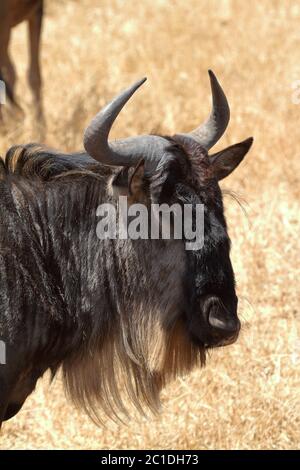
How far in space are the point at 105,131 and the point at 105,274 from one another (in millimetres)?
574

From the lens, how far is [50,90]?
10.2 m

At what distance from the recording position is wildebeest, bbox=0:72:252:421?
4004 mm

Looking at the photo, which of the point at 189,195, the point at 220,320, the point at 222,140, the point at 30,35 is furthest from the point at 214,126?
the point at 30,35

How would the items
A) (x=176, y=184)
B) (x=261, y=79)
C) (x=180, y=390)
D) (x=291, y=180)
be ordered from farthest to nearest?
1. (x=261, y=79)
2. (x=291, y=180)
3. (x=180, y=390)
4. (x=176, y=184)

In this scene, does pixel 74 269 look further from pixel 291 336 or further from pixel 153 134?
pixel 291 336

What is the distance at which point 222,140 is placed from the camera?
8594mm

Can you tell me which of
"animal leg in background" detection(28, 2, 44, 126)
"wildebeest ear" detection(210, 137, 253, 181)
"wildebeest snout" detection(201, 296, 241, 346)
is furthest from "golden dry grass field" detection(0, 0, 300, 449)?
"wildebeest snout" detection(201, 296, 241, 346)

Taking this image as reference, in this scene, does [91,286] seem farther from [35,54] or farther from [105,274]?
[35,54]

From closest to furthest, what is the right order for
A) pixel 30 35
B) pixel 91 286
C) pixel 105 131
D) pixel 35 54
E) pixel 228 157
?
pixel 105 131, pixel 91 286, pixel 228 157, pixel 35 54, pixel 30 35

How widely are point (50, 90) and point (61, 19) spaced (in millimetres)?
2900

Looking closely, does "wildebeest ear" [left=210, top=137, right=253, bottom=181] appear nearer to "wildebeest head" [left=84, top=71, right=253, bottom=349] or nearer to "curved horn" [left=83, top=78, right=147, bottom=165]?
"wildebeest head" [left=84, top=71, right=253, bottom=349]

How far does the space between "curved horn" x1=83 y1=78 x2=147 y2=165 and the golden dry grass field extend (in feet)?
3.65

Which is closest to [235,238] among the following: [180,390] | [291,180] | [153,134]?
[291,180]

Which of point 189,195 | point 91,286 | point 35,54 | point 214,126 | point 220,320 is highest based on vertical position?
point 35,54
